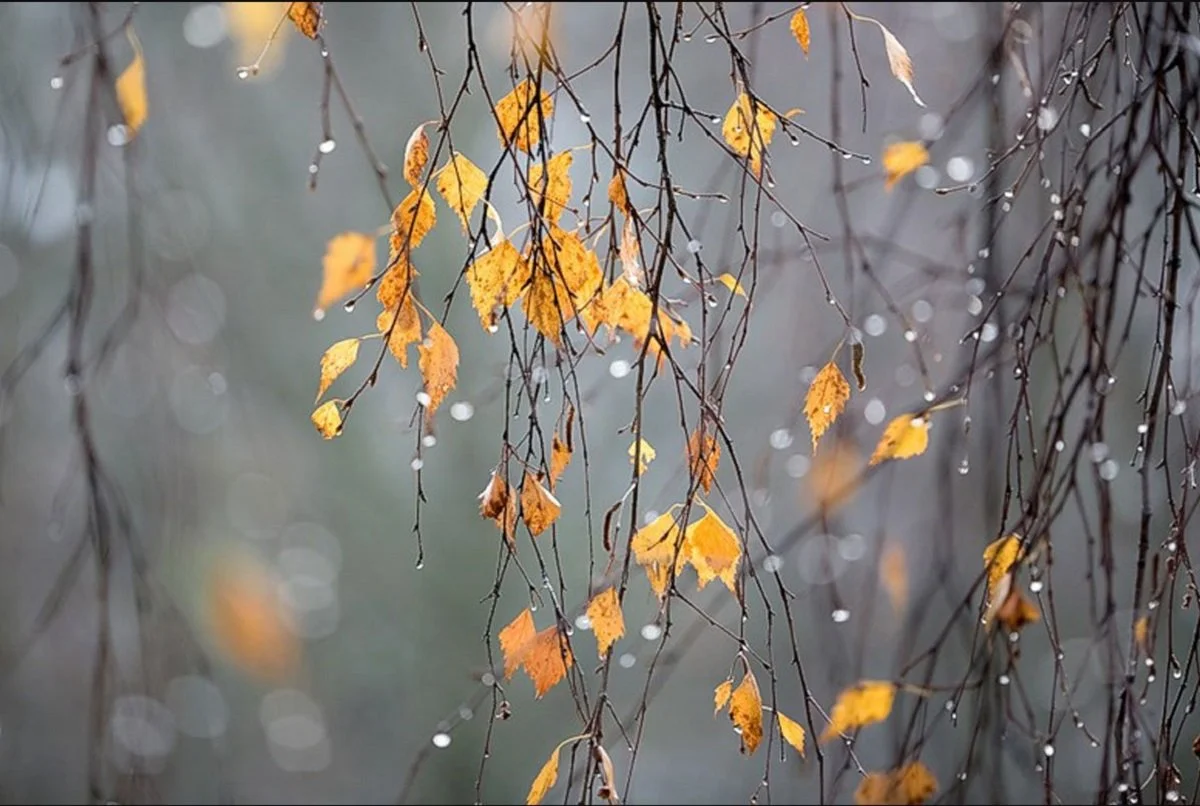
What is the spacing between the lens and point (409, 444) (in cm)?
233

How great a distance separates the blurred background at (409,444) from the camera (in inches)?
77.4

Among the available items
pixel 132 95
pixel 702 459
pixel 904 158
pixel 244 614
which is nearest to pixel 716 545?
pixel 702 459

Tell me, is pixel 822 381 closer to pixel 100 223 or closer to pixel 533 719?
pixel 100 223

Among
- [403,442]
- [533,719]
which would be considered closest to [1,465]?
[403,442]

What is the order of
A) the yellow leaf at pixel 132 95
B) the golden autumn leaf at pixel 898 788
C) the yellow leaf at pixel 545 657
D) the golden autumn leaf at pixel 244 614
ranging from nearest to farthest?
the golden autumn leaf at pixel 898 788, the yellow leaf at pixel 545 657, the yellow leaf at pixel 132 95, the golden autumn leaf at pixel 244 614

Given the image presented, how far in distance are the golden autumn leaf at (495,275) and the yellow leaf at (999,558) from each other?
0.99ft

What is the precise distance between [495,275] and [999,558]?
33 centimetres

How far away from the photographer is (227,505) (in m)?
2.28

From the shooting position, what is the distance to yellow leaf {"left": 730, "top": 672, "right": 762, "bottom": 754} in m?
0.68

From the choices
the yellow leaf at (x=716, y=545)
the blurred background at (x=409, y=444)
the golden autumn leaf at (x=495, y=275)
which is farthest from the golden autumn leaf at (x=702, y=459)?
the blurred background at (x=409, y=444)

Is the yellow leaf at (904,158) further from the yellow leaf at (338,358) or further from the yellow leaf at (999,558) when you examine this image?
the yellow leaf at (338,358)

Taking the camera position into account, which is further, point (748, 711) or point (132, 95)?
point (132, 95)

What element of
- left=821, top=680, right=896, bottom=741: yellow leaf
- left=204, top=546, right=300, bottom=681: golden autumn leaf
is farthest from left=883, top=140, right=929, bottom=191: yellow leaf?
left=204, top=546, right=300, bottom=681: golden autumn leaf

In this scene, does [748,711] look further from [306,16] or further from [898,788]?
[306,16]
